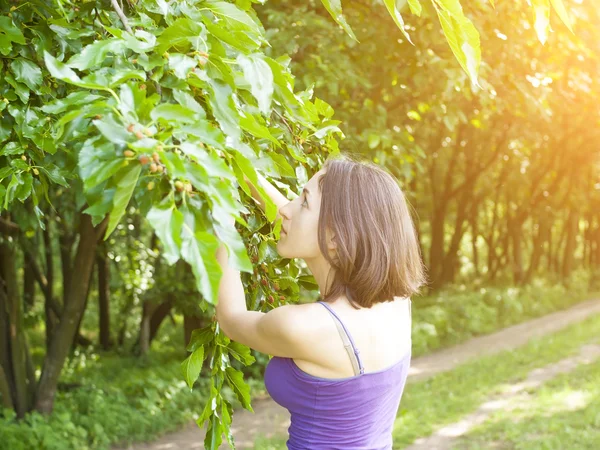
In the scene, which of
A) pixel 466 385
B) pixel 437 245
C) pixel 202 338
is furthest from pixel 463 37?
pixel 437 245

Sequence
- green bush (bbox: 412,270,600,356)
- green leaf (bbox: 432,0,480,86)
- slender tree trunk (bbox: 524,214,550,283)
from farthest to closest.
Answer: slender tree trunk (bbox: 524,214,550,283) → green bush (bbox: 412,270,600,356) → green leaf (bbox: 432,0,480,86)

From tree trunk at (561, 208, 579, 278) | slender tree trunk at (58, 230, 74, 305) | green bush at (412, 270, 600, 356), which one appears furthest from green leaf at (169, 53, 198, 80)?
tree trunk at (561, 208, 579, 278)

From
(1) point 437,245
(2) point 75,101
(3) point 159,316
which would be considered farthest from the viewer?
(1) point 437,245

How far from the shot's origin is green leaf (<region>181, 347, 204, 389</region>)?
208cm

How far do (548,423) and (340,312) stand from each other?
5.50m

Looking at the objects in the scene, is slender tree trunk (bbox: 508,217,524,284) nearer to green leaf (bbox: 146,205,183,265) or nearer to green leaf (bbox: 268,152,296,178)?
green leaf (bbox: 268,152,296,178)

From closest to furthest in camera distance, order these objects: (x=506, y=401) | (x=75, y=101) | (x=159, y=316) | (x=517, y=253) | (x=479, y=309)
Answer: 1. (x=75, y=101)
2. (x=506, y=401)
3. (x=159, y=316)
4. (x=479, y=309)
5. (x=517, y=253)

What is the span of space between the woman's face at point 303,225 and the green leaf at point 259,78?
0.50m

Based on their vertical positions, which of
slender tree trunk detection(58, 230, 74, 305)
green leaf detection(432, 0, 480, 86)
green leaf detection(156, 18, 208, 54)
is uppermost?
green leaf detection(432, 0, 480, 86)

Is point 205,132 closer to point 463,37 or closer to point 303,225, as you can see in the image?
point 303,225

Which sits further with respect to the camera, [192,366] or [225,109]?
[192,366]

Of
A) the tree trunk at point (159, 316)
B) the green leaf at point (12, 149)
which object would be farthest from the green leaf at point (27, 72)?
the tree trunk at point (159, 316)

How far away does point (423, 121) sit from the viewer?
8.73 m

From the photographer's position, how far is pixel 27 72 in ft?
7.24
